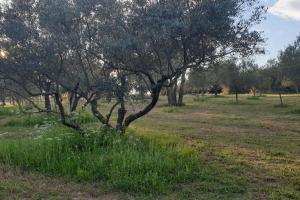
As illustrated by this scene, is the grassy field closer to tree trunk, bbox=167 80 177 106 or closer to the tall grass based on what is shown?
the tall grass

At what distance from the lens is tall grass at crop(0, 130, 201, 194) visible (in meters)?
8.40

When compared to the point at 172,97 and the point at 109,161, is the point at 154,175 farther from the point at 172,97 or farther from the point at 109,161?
the point at 172,97

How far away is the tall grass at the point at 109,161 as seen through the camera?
8.40 meters

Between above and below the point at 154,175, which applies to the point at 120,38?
above

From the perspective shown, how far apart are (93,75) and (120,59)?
254 cm

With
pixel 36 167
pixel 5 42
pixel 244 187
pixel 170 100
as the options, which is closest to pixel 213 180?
pixel 244 187

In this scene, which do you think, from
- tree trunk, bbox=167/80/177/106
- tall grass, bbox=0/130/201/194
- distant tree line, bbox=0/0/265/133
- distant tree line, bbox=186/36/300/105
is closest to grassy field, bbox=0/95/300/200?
tall grass, bbox=0/130/201/194

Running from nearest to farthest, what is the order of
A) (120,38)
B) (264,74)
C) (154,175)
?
(154,175)
(120,38)
(264,74)

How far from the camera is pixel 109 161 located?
929 cm

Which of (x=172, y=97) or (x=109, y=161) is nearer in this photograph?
(x=109, y=161)

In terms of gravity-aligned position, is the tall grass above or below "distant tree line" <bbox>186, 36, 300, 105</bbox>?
below

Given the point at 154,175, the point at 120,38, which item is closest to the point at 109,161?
the point at 154,175

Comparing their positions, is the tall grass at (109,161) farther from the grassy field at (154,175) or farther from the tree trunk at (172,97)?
the tree trunk at (172,97)

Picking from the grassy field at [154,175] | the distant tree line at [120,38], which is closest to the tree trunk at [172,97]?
the distant tree line at [120,38]
